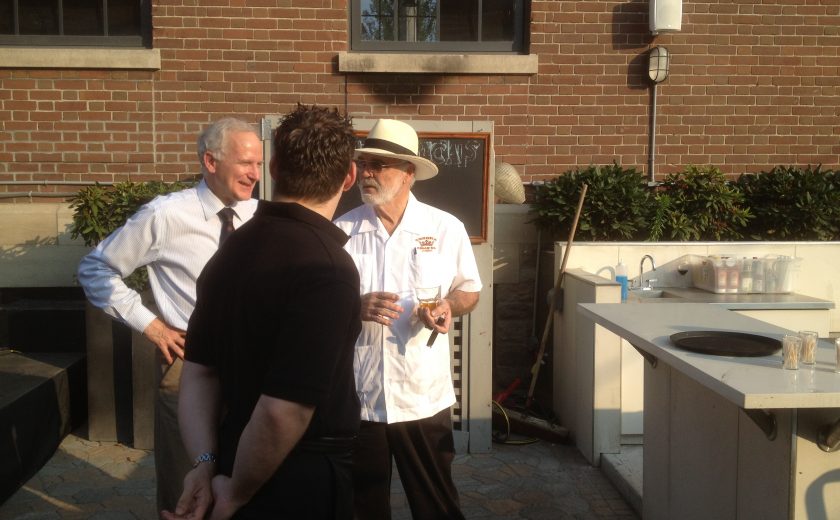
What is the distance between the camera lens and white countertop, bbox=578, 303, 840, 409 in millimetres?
2447

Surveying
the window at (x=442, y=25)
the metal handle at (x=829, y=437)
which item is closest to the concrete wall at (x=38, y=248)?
the window at (x=442, y=25)

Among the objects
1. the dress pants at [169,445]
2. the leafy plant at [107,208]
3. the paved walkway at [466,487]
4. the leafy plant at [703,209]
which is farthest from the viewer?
the leafy plant at [703,209]

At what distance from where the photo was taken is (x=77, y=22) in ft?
24.2

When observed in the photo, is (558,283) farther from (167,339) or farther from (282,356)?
(282,356)

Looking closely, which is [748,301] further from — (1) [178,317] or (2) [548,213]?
(1) [178,317]

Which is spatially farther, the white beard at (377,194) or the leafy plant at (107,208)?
the leafy plant at (107,208)

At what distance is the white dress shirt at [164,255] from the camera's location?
11.6 ft

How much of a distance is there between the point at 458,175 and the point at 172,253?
2656mm

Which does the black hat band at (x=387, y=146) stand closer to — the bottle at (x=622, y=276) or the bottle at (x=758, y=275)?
the bottle at (x=622, y=276)

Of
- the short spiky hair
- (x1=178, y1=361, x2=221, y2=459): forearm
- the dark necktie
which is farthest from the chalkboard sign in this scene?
(x1=178, y1=361, x2=221, y2=459): forearm

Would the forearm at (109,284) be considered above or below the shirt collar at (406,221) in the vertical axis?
below

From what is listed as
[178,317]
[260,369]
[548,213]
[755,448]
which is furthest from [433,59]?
[260,369]

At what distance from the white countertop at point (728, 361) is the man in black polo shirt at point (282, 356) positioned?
1227 millimetres

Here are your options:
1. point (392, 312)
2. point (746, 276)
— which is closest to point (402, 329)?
point (392, 312)
